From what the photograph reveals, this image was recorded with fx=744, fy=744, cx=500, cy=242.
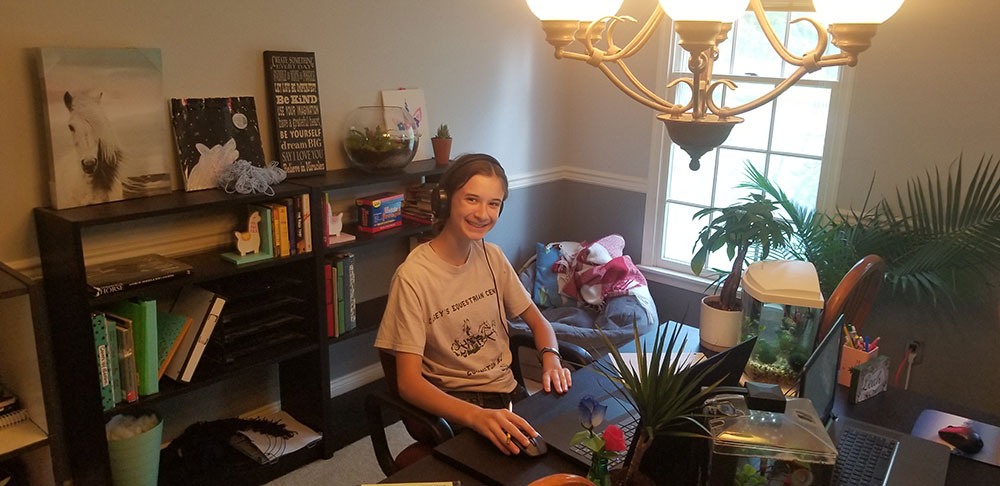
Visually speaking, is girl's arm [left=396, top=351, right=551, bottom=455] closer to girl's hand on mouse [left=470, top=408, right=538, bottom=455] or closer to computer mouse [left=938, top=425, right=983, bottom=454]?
girl's hand on mouse [left=470, top=408, right=538, bottom=455]

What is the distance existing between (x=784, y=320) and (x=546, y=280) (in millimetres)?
1909

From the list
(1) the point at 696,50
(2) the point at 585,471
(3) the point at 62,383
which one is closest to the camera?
(1) the point at 696,50

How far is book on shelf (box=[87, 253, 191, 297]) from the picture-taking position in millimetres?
2312

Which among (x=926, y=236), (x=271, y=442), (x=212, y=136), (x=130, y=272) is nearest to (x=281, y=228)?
(x=212, y=136)

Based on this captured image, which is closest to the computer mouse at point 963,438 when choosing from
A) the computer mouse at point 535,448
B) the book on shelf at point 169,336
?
the computer mouse at point 535,448

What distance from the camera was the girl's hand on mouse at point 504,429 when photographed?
164cm

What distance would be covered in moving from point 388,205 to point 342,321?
1.75 ft

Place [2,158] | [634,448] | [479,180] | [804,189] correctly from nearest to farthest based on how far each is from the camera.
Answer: [634,448] → [479,180] → [2,158] → [804,189]

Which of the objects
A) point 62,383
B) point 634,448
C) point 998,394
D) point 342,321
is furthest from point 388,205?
point 998,394

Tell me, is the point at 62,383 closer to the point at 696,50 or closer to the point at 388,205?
the point at 388,205

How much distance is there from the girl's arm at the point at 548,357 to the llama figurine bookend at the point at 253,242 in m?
1.03

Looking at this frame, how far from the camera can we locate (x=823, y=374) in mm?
1693

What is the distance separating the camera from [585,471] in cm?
158

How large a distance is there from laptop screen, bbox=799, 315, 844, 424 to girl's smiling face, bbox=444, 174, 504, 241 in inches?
36.1
